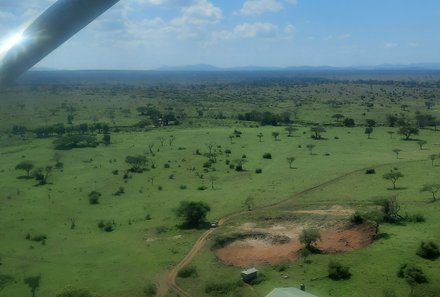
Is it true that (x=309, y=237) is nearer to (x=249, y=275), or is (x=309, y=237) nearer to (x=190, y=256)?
(x=249, y=275)

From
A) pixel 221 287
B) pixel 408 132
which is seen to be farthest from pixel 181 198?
pixel 408 132

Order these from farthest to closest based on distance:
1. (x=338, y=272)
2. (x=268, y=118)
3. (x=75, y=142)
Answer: (x=268, y=118) < (x=75, y=142) < (x=338, y=272)

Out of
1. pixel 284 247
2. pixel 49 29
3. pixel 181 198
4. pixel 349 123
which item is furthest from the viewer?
pixel 349 123

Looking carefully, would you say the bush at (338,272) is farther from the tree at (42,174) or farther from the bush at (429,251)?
the tree at (42,174)

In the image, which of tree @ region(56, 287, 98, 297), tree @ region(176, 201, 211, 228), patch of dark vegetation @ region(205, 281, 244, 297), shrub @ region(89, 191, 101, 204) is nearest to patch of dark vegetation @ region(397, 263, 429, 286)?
patch of dark vegetation @ region(205, 281, 244, 297)

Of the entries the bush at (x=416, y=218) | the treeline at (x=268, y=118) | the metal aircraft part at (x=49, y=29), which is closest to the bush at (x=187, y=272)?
the bush at (x=416, y=218)

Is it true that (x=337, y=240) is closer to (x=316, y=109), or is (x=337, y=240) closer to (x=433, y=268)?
(x=433, y=268)

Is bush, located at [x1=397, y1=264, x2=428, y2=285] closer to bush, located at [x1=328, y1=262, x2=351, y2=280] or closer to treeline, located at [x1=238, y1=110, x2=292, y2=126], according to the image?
bush, located at [x1=328, y1=262, x2=351, y2=280]
